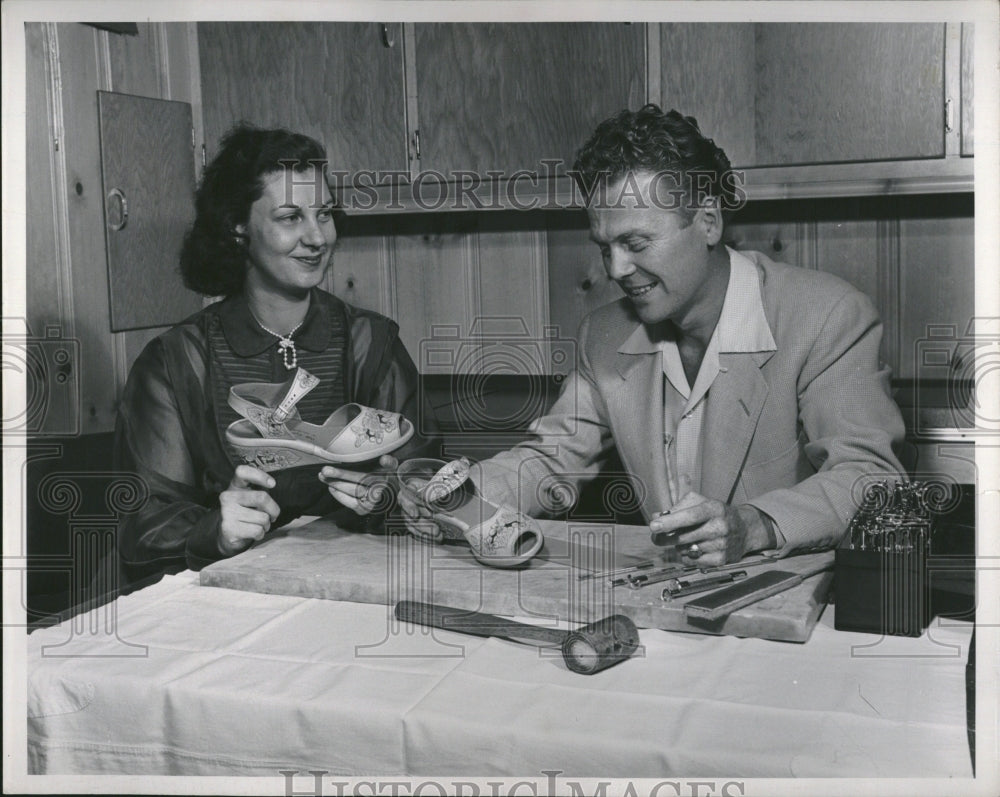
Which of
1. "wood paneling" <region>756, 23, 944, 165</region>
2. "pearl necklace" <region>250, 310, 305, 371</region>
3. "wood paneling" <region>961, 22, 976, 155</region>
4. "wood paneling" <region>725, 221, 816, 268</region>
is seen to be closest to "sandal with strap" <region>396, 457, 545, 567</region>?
"pearl necklace" <region>250, 310, 305, 371</region>

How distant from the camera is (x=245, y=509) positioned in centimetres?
132

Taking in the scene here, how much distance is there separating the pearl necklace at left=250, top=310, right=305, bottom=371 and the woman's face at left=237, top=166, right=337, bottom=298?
5 cm

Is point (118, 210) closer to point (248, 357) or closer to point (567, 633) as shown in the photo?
point (248, 357)

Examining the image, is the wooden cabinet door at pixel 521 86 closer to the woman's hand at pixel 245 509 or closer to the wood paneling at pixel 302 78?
the wood paneling at pixel 302 78

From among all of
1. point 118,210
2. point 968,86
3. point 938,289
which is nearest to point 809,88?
point 968,86

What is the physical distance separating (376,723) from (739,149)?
3.24ft

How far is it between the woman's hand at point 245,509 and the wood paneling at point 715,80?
793mm

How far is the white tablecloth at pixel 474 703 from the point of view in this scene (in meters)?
Result: 0.89

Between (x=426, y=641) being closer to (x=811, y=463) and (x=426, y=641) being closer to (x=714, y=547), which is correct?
(x=714, y=547)

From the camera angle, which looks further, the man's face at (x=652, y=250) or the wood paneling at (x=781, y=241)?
the wood paneling at (x=781, y=241)

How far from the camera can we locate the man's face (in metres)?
1.32

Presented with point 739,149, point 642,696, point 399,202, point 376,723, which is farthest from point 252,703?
point 739,149

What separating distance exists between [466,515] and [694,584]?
12.7 inches

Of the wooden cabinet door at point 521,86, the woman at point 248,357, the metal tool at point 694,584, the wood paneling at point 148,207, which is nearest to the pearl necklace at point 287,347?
the woman at point 248,357
